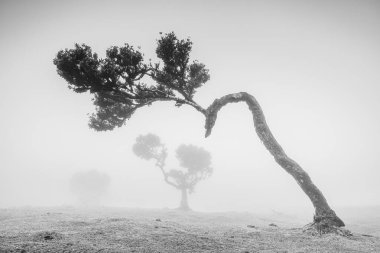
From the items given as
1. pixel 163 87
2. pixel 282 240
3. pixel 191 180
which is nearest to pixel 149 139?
pixel 191 180

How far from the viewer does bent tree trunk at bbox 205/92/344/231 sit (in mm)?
13431

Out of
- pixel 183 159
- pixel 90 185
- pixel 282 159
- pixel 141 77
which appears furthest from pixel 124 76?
pixel 90 185

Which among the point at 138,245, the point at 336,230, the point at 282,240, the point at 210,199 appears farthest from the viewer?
the point at 210,199

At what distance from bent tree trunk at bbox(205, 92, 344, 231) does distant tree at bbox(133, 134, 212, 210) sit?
38.0 m

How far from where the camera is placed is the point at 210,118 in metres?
17.8

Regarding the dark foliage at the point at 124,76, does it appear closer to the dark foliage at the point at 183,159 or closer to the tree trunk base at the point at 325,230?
the tree trunk base at the point at 325,230

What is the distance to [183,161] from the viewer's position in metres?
60.7

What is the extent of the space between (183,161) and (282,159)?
46758mm

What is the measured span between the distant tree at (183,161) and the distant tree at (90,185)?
170ft

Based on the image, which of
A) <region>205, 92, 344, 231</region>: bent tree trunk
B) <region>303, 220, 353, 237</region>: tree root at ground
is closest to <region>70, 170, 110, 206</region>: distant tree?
<region>205, 92, 344, 231</region>: bent tree trunk

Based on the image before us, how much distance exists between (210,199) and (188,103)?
14756 cm

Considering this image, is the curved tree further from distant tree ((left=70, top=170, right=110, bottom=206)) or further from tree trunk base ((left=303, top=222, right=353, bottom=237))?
distant tree ((left=70, top=170, right=110, bottom=206))

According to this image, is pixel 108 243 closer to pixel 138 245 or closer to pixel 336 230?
pixel 138 245

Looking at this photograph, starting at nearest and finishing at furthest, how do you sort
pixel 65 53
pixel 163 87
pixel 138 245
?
pixel 138 245
pixel 65 53
pixel 163 87
